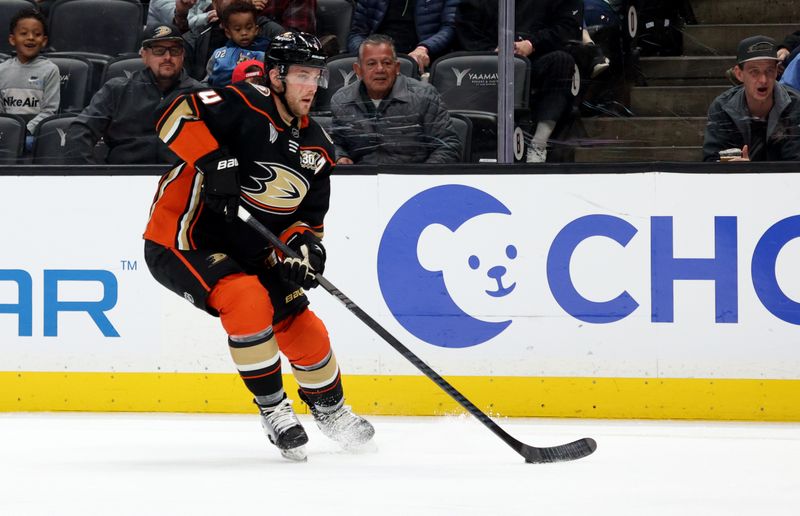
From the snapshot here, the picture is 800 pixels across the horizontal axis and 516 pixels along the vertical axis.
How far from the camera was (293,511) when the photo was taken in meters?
2.90

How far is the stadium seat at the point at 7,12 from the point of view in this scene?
5285 mm

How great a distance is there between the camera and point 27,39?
5273 mm

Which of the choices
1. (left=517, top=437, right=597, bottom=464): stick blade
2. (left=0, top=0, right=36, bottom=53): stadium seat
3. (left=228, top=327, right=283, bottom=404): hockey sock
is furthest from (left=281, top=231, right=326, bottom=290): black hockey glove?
(left=0, top=0, right=36, bottom=53): stadium seat

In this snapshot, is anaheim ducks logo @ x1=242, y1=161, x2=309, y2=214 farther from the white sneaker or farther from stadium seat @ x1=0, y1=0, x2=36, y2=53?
stadium seat @ x1=0, y1=0, x2=36, y2=53

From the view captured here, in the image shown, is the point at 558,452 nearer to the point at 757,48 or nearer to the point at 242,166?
the point at 242,166

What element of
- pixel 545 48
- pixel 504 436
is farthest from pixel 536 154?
pixel 504 436

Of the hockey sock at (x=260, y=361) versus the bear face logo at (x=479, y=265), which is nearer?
the hockey sock at (x=260, y=361)

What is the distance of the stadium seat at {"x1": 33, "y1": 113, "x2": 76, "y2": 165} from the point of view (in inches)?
193

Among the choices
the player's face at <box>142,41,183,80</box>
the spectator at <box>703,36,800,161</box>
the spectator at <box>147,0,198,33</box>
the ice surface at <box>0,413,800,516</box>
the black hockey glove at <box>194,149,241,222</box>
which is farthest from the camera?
the spectator at <box>147,0,198,33</box>

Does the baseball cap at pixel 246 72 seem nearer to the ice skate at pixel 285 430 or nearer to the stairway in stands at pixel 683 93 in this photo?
the stairway in stands at pixel 683 93

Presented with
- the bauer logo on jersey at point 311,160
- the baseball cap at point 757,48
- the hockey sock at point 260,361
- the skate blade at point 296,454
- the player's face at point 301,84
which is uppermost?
the baseball cap at point 757,48

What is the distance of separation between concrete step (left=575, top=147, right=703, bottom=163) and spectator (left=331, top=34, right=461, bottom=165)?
502mm

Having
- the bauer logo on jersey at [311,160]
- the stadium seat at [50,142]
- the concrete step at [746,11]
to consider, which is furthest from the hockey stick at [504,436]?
the concrete step at [746,11]

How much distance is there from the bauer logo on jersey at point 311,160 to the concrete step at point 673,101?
4.52ft
